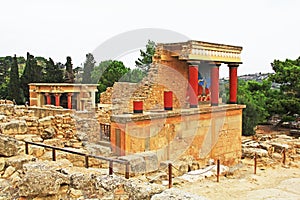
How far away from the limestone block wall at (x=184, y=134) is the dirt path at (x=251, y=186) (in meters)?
1.71

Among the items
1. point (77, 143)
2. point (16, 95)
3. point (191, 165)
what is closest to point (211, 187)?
point (191, 165)

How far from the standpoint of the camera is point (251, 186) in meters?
9.23

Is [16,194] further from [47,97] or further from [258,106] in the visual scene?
[258,106]

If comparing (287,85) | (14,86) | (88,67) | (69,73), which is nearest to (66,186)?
(287,85)

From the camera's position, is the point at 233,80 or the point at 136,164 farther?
the point at 233,80

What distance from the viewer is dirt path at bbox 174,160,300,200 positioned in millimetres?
8023

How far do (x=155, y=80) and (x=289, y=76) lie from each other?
57.1ft

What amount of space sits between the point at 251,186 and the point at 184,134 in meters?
3.04

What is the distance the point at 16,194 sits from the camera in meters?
4.58

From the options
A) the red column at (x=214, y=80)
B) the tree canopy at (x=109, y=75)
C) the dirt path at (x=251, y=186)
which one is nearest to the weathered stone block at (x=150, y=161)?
the dirt path at (x=251, y=186)

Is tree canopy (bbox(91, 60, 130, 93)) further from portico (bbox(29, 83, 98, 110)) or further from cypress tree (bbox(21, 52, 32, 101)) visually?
cypress tree (bbox(21, 52, 32, 101))

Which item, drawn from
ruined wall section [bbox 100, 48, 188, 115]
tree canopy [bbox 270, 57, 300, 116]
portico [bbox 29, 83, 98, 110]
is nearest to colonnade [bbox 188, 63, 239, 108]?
ruined wall section [bbox 100, 48, 188, 115]

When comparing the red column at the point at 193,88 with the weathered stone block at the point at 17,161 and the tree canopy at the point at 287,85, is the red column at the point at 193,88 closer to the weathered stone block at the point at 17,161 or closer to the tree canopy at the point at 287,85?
the weathered stone block at the point at 17,161

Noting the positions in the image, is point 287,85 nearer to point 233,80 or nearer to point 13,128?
point 233,80
